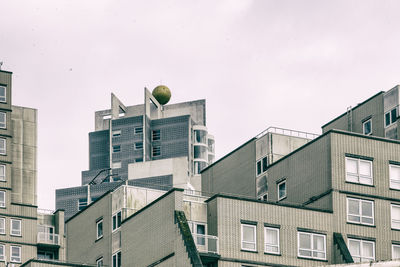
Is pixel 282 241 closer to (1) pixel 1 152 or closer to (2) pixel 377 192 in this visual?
(2) pixel 377 192

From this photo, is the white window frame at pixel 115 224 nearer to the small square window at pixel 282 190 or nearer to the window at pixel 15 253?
the small square window at pixel 282 190

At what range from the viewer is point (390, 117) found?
104312mm

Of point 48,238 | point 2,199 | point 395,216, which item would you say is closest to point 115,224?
point 395,216

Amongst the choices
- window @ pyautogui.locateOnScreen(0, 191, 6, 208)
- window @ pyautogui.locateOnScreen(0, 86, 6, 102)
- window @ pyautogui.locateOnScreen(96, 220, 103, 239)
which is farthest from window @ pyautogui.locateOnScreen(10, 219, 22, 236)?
window @ pyautogui.locateOnScreen(96, 220, 103, 239)

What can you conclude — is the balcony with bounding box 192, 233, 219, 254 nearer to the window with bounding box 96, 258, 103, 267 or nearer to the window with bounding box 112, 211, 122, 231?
the window with bounding box 112, 211, 122, 231

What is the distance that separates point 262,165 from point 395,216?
617 inches

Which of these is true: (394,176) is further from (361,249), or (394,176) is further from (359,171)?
(361,249)

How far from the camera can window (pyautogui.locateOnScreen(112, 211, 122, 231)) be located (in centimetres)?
9819

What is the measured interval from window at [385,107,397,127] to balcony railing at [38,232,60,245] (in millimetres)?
46993

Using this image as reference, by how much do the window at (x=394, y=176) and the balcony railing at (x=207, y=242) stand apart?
16.2 m

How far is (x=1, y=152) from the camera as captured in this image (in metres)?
144

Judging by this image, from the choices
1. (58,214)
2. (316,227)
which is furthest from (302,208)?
(58,214)

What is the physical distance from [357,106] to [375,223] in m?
18.2

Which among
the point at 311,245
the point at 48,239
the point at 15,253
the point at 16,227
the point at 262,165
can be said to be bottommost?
the point at 311,245
